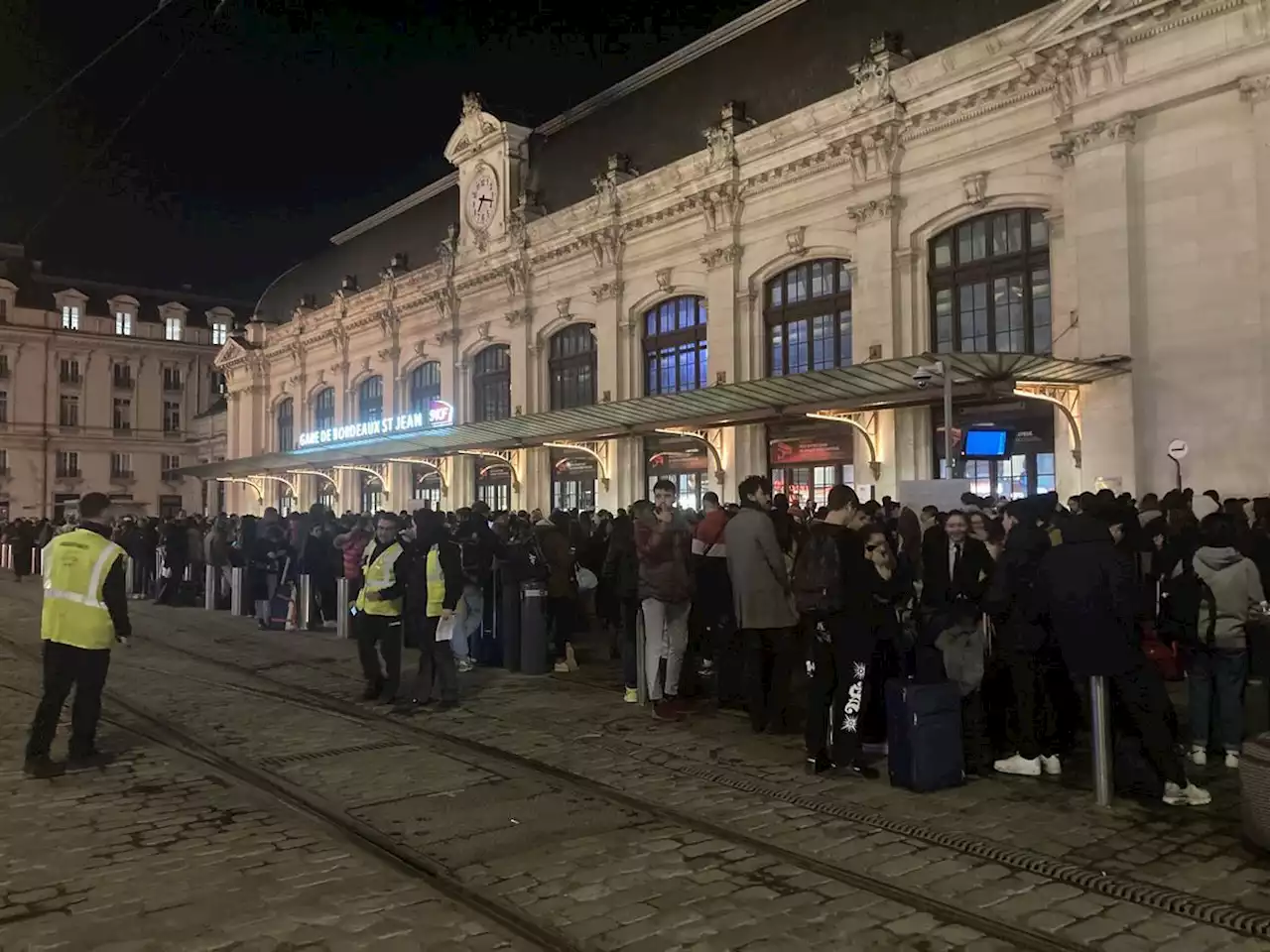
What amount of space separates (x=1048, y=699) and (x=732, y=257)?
19.0 meters

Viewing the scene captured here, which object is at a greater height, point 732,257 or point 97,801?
point 732,257

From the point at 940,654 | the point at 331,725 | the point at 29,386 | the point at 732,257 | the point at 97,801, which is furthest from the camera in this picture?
the point at 29,386

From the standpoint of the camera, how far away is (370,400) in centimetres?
4100

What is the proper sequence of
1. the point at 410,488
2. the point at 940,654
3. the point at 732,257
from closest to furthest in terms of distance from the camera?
the point at 940,654, the point at 732,257, the point at 410,488

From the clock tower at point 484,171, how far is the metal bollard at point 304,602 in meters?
18.3

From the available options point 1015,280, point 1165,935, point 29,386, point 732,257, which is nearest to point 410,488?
point 732,257

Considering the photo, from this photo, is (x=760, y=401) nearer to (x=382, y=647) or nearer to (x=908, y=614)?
(x=382, y=647)

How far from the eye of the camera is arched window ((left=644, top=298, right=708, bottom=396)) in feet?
87.9

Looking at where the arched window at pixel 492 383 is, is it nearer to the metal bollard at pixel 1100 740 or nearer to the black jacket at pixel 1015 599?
the black jacket at pixel 1015 599

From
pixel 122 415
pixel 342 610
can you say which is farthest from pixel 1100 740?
pixel 122 415

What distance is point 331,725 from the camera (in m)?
9.35

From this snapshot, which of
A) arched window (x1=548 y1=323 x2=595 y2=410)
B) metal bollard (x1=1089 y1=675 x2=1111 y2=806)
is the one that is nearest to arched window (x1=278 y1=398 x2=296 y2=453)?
arched window (x1=548 y1=323 x2=595 y2=410)

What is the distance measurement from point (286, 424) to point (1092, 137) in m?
39.6

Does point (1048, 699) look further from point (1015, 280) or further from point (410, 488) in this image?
point (410, 488)
